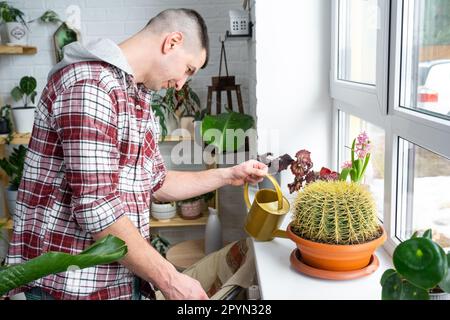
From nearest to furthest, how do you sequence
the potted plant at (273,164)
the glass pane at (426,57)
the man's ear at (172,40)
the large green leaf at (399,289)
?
the large green leaf at (399,289), the glass pane at (426,57), the man's ear at (172,40), the potted plant at (273,164)

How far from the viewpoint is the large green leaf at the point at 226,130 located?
2.29 meters

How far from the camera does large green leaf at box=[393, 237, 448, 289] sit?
22.5 inches

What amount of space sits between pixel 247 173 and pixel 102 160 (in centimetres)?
64

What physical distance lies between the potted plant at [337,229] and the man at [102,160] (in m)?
0.30

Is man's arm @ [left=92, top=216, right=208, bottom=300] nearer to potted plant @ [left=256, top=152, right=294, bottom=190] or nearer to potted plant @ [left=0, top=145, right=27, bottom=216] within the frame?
potted plant @ [left=256, top=152, right=294, bottom=190]

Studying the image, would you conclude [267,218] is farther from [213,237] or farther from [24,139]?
[24,139]

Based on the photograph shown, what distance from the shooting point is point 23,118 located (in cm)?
292

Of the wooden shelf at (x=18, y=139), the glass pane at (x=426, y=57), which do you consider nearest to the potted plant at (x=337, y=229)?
the glass pane at (x=426, y=57)

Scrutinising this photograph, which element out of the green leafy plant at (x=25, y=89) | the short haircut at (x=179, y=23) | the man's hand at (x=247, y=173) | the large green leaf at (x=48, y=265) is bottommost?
the man's hand at (x=247, y=173)

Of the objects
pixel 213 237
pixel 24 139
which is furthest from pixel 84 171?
pixel 24 139

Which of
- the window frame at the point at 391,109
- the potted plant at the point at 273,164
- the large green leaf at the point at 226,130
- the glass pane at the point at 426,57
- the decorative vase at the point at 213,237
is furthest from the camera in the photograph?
the decorative vase at the point at 213,237

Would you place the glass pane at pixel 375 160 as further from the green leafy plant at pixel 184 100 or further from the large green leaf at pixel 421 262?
the green leafy plant at pixel 184 100

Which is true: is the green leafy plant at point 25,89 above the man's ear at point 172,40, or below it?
below

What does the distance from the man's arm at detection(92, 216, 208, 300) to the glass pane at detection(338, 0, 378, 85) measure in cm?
93
